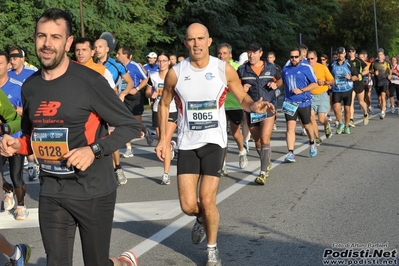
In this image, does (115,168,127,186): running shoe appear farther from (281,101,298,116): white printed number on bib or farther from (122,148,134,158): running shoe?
(281,101,298,116): white printed number on bib

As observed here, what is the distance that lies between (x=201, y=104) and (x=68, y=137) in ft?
7.21

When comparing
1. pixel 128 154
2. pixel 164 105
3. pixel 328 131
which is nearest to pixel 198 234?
pixel 164 105

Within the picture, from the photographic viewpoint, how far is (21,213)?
820 cm

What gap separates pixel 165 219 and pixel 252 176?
3155 millimetres

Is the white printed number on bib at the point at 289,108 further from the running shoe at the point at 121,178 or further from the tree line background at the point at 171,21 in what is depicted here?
the tree line background at the point at 171,21

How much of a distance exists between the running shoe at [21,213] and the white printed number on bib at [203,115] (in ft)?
9.03

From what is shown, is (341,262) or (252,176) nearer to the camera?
(341,262)

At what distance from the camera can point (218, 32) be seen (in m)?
38.3

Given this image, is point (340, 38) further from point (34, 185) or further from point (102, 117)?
point (102, 117)

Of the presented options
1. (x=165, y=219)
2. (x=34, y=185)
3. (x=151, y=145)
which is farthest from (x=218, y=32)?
(x=165, y=219)

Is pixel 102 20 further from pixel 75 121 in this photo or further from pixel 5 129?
pixel 75 121

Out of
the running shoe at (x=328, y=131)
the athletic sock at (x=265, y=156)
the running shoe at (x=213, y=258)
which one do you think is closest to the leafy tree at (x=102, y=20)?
the running shoe at (x=328, y=131)

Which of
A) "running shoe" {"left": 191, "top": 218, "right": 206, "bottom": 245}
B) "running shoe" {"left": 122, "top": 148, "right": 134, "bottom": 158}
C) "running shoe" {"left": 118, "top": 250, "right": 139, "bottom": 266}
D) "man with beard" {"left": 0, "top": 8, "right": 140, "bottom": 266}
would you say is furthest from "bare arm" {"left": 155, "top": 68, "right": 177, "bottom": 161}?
"running shoe" {"left": 122, "top": 148, "right": 134, "bottom": 158}

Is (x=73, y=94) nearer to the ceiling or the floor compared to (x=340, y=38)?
nearer to the ceiling
